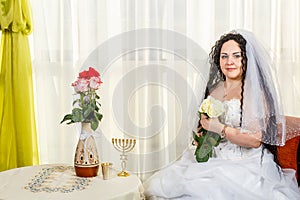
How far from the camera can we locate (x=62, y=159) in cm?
284

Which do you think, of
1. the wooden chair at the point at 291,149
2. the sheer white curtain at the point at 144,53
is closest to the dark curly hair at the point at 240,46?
the wooden chair at the point at 291,149

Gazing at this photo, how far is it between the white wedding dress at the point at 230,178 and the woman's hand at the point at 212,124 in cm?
6

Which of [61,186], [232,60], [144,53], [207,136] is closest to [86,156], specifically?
[61,186]

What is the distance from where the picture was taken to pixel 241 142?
2023 mm

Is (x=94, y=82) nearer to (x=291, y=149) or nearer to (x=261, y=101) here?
(x=261, y=101)

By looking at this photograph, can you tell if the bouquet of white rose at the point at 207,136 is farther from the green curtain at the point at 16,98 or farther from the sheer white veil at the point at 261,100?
the green curtain at the point at 16,98

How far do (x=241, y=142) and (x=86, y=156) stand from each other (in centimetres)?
73

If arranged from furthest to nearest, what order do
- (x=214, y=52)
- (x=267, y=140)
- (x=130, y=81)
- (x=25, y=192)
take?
(x=130, y=81), (x=214, y=52), (x=267, y=140), (x=25, y=192)

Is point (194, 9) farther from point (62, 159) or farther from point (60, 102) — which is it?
point (62, 159)

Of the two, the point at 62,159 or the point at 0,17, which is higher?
the point at 0,17

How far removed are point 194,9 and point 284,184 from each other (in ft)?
4.22

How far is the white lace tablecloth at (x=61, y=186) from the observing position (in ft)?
5.79

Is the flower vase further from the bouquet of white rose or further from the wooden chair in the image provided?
the wooden chair

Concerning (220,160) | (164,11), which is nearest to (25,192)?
(220,160)
